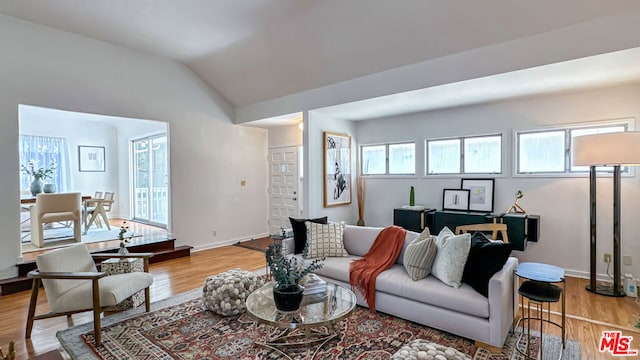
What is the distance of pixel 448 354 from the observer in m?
1.73

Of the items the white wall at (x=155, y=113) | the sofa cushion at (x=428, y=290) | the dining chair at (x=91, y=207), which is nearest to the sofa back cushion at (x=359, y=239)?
the sofa cushion at (x=428, y=290)

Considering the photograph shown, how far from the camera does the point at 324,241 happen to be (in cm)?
367

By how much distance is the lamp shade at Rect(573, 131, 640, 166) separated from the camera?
324cm

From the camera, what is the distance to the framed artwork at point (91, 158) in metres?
7.97

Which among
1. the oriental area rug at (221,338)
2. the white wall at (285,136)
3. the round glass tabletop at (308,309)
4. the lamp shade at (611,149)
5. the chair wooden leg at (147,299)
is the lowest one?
the oriental area rug at (221,338)

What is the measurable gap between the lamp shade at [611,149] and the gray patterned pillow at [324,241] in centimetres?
290

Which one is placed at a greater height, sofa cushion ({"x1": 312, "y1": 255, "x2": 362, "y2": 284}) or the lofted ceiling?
the lofted ceiling

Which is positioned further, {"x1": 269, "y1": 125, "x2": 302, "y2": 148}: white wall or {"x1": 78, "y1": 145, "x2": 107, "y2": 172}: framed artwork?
{"x1": 78, "y1": 145, "x2": 107, "y2": 172}: framed artwork

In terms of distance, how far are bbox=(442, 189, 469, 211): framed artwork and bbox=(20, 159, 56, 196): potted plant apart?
24.8ft

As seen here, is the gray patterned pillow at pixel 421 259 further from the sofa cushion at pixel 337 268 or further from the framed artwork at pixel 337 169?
the framed artwork at pixel 337 169

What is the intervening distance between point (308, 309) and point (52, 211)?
486cm

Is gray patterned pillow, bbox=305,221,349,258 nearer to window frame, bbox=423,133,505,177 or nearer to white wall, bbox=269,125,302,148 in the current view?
window frame, bbox=423,133,505,177

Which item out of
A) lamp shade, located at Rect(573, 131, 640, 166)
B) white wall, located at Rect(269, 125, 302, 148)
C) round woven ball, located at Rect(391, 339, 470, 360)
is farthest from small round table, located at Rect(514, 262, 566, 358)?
white wall, located at Rect(269, 125, 302, 148)

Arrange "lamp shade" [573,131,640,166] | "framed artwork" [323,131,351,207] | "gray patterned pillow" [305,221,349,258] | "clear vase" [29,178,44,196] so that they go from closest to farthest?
"lamp shade" [573,131,640,166] → "gray patterned pillow" [305,221,349,258] → "framed artwork" [323,131,351,207] → "clear vase" [29,178,44,196]
